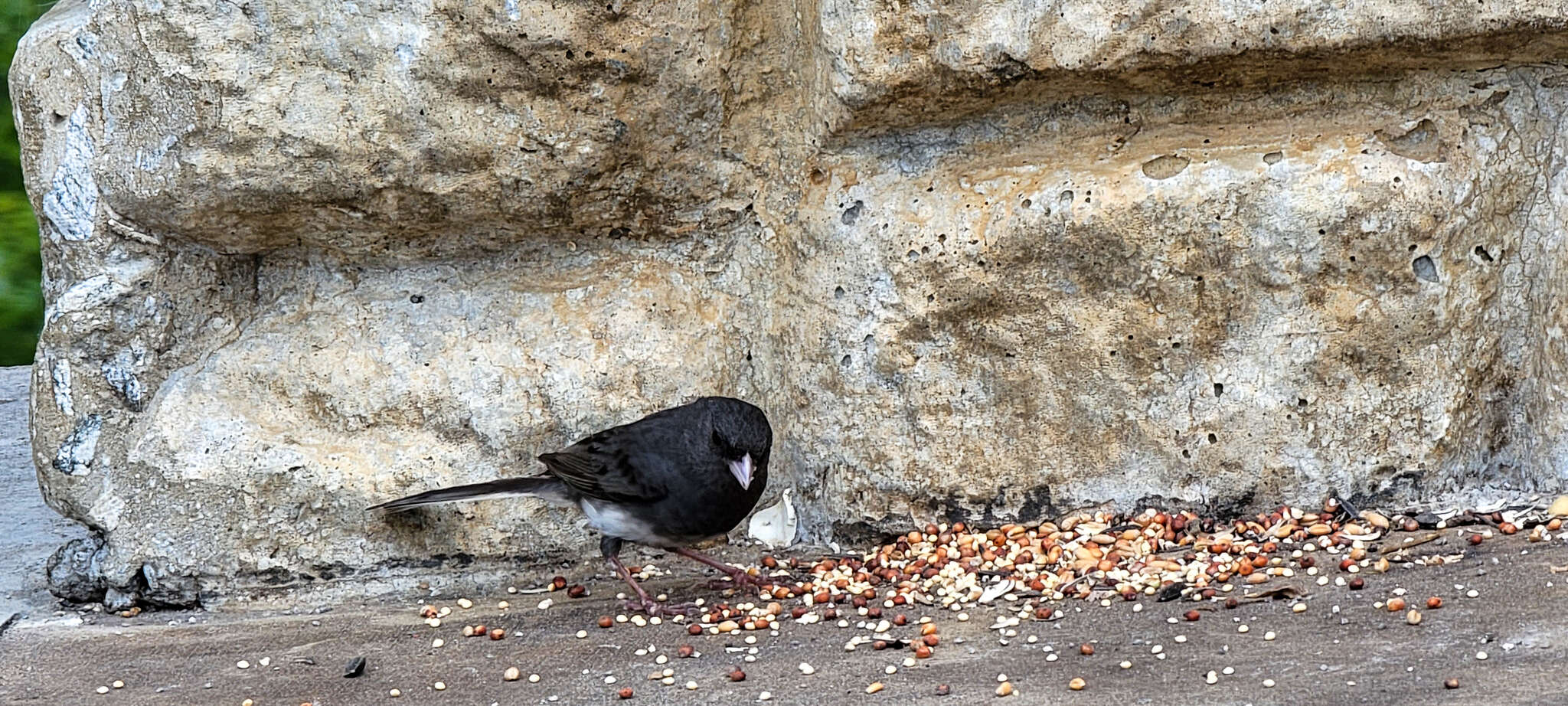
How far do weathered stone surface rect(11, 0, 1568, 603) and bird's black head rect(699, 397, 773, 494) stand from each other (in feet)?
1.30

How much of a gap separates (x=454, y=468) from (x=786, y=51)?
1.52 meters

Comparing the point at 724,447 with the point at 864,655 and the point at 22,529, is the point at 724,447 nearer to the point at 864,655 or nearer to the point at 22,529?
the point at 864,655

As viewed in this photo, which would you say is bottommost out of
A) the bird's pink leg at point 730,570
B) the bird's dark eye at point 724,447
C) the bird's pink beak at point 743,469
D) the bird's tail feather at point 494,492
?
the bird's pink leg at point 730,570

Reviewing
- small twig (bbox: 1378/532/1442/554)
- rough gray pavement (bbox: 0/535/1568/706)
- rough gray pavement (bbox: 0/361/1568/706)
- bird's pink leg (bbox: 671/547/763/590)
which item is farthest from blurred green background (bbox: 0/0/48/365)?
small twig (bbox: 1378/532/1442/554)

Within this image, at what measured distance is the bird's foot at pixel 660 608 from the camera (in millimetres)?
4410

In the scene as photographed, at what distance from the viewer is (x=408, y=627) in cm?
438

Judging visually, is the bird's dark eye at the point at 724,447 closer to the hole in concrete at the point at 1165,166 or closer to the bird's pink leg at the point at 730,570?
the bird's pink leg at the point at 730,570

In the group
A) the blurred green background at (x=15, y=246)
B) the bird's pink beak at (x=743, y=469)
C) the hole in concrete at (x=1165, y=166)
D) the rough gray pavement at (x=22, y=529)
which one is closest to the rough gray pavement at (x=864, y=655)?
the rough gray pavement at (x=22, y=529)

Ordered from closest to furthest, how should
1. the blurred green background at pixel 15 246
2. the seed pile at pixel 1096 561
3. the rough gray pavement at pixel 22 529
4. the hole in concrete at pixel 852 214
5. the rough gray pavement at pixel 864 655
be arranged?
the rough gray pavement at pixel 864 655
the seed pile at pixel 1096 561
the hole in concrete at pixel 852 214
the rough gray pavement at pixel 22 529
the blurred green background at pixel 15 246

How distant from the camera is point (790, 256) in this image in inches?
190

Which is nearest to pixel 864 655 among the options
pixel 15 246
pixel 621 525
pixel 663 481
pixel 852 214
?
pixel 663 481

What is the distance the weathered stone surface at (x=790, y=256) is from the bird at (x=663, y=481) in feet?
0.79

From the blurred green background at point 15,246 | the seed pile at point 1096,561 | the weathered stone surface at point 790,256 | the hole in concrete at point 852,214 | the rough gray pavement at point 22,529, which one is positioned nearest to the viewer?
the seed pile at point 1096,561

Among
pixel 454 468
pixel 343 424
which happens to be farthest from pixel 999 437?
pixel 343 424
